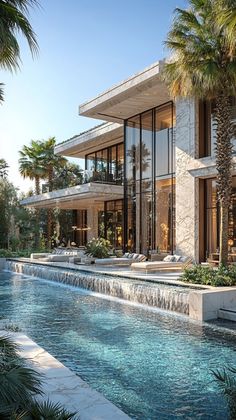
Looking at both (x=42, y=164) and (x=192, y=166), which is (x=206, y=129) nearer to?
(x=192, y=166)

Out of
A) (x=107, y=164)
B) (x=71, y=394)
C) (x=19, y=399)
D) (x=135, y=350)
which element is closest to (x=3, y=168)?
(x=107, y=164)

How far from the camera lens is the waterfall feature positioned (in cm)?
1138

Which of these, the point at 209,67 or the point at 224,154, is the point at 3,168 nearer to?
the point at 224,154

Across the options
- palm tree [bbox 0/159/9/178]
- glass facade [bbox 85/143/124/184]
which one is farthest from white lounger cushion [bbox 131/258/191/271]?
palm tree [bbox 0/159/9/178]

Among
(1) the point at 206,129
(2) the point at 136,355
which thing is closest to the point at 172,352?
(2) the point at 136,355

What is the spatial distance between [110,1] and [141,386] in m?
9.80

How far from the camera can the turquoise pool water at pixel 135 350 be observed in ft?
17.9

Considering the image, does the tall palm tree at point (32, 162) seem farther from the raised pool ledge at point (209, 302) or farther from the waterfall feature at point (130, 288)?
the raised pool ledge at point (209, 302)

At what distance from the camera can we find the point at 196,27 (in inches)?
559

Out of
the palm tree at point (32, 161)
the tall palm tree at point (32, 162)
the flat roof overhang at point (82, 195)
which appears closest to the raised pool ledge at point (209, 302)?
the flat roof overhang at point (82, 195)

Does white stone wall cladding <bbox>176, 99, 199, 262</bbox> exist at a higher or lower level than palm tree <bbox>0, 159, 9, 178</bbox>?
lower

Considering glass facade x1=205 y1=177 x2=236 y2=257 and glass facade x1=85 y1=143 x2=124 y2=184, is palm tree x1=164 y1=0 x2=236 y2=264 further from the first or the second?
glass facade x1=85 y1=143 x2=124 y2=184

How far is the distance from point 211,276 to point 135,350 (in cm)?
542

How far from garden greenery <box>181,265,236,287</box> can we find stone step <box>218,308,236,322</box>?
61.5 inches
